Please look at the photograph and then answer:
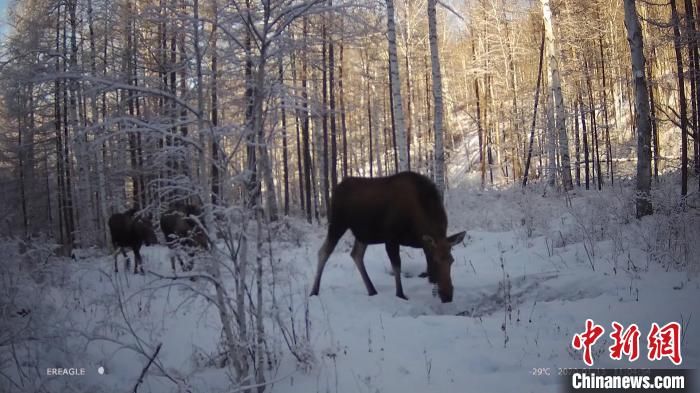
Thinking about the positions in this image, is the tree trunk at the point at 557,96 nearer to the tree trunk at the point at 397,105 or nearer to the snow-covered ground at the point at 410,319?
the tree trunk at the point at 397,105

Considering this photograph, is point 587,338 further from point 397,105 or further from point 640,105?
point 397,105

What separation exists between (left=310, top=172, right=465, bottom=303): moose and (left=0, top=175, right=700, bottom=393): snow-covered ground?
21.3 inches

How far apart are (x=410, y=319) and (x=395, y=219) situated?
183cm

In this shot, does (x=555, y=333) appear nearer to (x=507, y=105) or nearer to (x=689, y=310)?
(x=689, y=310)

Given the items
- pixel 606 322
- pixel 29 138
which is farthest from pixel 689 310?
pixel 29 138

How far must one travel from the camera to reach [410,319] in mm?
4949

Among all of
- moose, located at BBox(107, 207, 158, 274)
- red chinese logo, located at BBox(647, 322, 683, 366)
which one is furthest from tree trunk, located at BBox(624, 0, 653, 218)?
moose, located at BBox(107, 207, 158, 274)

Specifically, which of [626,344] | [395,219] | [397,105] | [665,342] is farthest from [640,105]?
[626,344]

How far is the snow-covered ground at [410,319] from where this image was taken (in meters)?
3.48

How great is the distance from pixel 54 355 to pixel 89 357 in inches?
13.3

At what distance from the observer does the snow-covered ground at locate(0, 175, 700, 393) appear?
11.4 feet

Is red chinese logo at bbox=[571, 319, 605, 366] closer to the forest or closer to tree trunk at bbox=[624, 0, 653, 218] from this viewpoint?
the forest

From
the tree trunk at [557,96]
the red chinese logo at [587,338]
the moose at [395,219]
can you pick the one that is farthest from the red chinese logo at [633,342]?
the tree trunk at [557,96]

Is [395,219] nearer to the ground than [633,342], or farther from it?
farther from it
